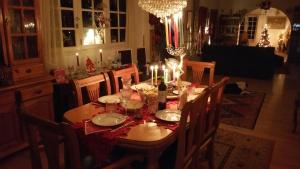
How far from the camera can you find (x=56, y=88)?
3092 millimetres

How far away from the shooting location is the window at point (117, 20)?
433cm

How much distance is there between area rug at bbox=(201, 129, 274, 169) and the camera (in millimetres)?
2586

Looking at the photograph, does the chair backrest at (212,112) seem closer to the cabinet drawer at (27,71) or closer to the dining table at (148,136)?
the dining table at (148,136)

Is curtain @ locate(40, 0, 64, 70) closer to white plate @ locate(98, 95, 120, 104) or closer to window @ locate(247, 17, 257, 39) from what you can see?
white plate @ locate(98, 95, 120, 104)

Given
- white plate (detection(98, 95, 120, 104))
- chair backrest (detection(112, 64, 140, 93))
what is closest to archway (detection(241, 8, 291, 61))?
chair backrest (detection(112, 64, 140, 93))

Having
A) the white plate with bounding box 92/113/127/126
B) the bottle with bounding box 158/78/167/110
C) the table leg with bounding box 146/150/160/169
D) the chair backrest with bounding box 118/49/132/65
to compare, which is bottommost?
the table leg with bounding box 146/150/160/169

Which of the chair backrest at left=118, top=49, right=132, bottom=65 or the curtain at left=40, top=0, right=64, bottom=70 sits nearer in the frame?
the curtain at left=40, top=0, right=64, bottom=70

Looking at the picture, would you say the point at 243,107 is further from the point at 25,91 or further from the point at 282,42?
the point at 282,42

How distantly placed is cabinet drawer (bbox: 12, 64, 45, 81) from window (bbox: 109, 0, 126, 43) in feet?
5.68

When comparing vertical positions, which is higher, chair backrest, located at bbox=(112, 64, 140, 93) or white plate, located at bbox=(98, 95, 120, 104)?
chair backrest, located at bbox=(112, 64, 140, 93)

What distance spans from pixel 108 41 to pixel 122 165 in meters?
3.11

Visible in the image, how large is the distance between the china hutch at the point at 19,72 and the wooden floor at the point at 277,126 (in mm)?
367

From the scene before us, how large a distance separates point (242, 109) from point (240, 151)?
1583mm

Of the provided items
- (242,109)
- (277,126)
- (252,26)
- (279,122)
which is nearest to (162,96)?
(277,126)
